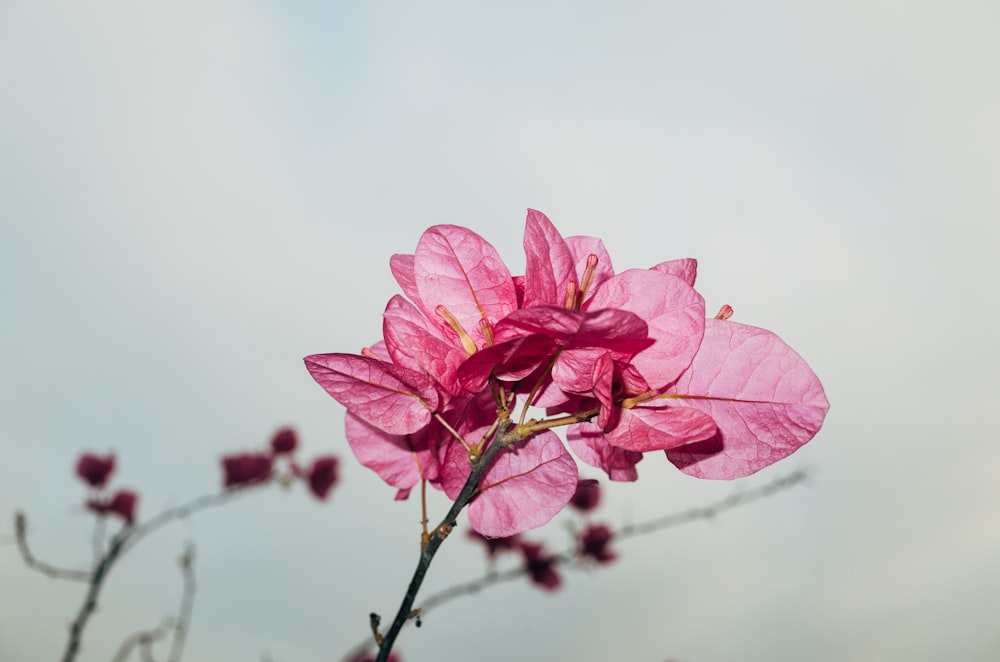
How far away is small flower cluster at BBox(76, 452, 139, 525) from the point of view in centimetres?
128

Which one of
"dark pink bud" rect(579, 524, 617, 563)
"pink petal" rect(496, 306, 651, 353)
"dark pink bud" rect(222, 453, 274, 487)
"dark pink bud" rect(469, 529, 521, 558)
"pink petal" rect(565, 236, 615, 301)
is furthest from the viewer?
"dark pink bud" rect(579, 524, 617, 563)

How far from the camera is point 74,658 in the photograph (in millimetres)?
908

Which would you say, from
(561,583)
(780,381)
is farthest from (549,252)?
(561,583)

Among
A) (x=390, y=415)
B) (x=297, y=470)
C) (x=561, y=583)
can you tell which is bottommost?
(x=561, y=583)

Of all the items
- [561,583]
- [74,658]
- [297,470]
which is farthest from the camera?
[561,583]

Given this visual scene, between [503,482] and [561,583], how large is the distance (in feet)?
4.54

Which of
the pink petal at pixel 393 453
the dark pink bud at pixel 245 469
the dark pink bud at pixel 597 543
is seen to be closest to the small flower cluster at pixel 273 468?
the dark pink bud at pixel 245 469

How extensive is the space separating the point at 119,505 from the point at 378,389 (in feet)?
4.02

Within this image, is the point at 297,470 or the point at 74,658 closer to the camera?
the point at 74,658

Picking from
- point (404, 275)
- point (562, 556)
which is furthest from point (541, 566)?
point (404, 275)

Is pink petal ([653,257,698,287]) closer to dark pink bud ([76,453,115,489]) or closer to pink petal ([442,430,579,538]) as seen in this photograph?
pink petal ([442,430,579,538])

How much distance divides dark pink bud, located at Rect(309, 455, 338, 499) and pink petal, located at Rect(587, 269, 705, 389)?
1.32 metres

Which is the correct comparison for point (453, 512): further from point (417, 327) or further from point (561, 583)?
point (561, 583)

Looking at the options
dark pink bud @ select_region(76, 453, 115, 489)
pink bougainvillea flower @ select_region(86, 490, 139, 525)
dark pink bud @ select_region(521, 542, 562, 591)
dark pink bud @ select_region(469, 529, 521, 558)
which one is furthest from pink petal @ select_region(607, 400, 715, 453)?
dark pink bud @ select_region(76, 453, 115, 489)
